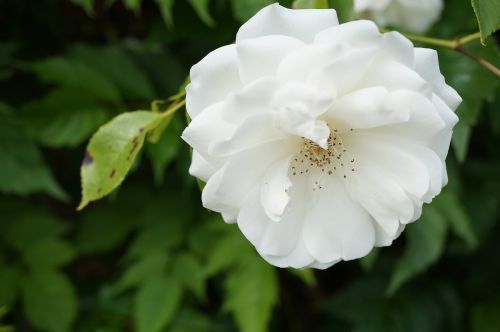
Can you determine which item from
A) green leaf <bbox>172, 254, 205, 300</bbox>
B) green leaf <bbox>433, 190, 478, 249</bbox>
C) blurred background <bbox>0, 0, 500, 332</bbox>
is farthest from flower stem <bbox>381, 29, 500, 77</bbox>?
green leaf <bbox>172, 254, 205, 300</bbox>

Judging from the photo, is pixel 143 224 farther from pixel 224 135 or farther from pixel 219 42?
pixel 224 135

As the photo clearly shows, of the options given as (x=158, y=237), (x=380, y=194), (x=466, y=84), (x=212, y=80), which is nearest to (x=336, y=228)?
(x=380, y=194)

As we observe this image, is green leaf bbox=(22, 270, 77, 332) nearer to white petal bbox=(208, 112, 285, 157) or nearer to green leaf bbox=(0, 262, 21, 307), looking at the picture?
green leaf bbox=(0, 262, 21, 307)

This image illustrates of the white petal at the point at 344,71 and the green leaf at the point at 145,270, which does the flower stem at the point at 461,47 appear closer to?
the white petal at the point at 344,71

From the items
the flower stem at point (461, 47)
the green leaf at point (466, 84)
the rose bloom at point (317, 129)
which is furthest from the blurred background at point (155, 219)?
the rose bloom at point (317, 129)

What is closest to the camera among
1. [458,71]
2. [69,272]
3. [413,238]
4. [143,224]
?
[458,71]

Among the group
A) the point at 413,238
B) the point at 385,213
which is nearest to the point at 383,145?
the point at 385,213
